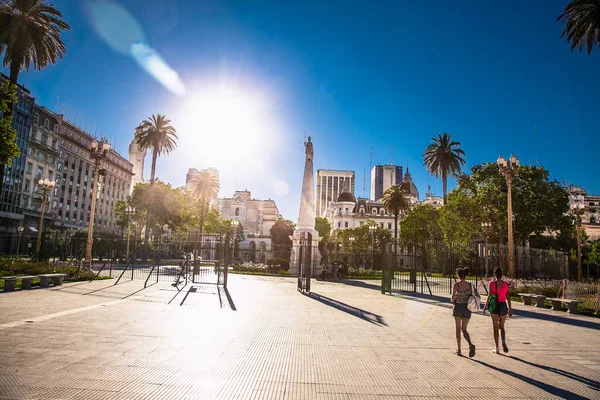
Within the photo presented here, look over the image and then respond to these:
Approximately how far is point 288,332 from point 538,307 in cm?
1284

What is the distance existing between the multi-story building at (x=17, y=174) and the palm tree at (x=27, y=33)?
34.9 m

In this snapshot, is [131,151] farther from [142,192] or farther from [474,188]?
[474,188]

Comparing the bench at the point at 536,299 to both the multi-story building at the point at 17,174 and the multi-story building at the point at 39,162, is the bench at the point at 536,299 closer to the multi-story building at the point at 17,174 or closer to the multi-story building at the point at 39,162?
the multi-story building at the point at 17,174

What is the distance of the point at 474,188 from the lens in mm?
42250

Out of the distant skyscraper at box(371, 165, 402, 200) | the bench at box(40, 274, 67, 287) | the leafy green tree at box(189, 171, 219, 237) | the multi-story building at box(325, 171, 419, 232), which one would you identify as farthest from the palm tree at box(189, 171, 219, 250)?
the distant skyscraper at box(371, 165, 402, 200)

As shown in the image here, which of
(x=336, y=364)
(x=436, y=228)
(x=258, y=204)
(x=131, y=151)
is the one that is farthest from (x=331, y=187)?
(x=336, y=364)

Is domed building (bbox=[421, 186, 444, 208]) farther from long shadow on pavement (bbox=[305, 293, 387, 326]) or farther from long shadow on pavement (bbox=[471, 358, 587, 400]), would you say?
long shadow on pavement (bbox=[471, 358, 587, 400])

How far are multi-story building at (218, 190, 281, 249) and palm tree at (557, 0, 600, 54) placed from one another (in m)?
98.6

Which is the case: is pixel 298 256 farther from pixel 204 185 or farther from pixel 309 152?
pixel 204 185

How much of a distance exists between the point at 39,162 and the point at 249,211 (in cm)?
7004

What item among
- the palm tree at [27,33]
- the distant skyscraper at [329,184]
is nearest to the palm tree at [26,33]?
the palm tree at [27,33]

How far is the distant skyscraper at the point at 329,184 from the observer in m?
182

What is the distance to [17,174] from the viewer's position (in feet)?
177

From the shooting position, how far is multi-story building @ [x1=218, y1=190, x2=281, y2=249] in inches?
4690
